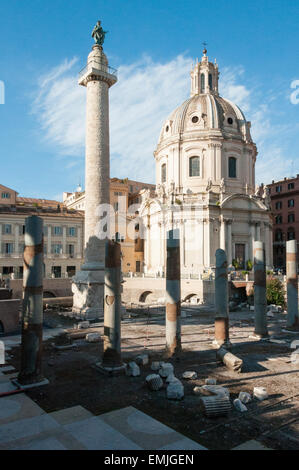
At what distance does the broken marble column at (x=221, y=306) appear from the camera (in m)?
18.0

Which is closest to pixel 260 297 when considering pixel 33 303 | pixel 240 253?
pixel 33 303

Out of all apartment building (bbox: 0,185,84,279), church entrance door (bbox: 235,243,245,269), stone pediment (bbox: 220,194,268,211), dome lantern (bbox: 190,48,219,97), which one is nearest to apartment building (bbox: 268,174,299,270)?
stone pediment (bbox: 220,194,268,211)

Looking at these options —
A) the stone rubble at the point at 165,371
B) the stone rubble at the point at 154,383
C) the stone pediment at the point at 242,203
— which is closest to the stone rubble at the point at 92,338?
the stone rubble at the point at 165,371

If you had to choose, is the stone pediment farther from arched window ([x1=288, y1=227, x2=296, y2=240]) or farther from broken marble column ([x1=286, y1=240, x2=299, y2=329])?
arched window ([x1=288, y1=227, x2=296, y2=240])

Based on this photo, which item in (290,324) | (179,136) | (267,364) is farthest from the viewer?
(179,136)

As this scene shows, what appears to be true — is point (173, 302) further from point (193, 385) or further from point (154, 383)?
point (154, 383)

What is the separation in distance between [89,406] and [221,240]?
37377 mm

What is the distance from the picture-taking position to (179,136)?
50.4 metres

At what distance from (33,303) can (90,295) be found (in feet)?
46.9

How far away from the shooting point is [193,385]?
12297 millimetres

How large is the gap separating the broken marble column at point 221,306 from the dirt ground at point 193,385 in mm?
611

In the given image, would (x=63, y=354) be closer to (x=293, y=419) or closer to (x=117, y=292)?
(x=117, y=292)

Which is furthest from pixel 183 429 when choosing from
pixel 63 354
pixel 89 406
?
pixel 63 354
